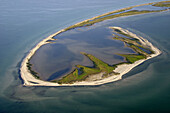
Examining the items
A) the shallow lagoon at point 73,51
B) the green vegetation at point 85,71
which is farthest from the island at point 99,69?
the shallow lagoon at point 73,51

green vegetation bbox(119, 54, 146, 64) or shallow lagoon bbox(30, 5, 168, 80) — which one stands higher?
shallow lagoon bbox(30, 5, 168, 80)

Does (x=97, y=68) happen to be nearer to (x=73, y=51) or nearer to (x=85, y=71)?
(x=85, y=71)

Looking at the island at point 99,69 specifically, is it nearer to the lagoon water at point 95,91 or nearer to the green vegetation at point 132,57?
the green vegetation at point 132,57

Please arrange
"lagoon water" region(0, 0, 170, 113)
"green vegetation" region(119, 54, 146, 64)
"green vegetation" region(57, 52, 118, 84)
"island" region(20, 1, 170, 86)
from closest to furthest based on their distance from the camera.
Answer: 1. "lagoon water" region(0, 0, 170, 113)
2. "island" region(20, 1, 170, 86)
3. "green vegetation" region(57, 52, 118, 84)
4. "green vegetation" region(119, 54, 146, 64)

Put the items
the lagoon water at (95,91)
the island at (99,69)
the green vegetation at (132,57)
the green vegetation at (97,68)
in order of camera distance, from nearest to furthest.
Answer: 1. the lagoon water at (95,91)
2. the island at (99,69)
3. the green vegetation at (97,68)
4. the green vegetation at (132,57)

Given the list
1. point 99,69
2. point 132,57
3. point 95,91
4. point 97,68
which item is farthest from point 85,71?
point 132,57

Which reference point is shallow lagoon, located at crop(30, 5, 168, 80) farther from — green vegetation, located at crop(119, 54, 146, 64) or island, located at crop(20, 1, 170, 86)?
green vegetation, located at crop(119, 54, 146, 64)

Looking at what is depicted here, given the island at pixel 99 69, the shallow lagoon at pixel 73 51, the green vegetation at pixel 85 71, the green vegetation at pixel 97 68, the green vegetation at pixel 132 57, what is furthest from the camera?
the green vegetation at pixel 132 57

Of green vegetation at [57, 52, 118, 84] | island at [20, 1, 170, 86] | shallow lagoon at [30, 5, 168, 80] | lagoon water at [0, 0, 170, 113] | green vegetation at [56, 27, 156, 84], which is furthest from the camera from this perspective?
→ shallow lagoon at [30, 5, 168, 80]

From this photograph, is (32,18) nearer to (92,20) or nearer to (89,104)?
(92,20)

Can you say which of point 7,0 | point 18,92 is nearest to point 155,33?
point 18,92

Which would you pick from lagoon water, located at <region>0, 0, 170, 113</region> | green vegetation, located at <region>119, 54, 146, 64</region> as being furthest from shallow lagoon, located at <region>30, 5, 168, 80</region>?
lagoon water, located at <region>0, 0, 170, 113</region>
